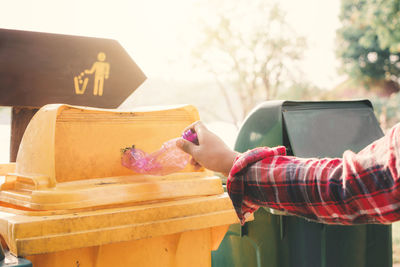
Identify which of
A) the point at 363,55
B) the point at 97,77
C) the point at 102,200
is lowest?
the point at 102,200

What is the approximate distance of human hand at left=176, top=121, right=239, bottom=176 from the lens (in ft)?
4.61

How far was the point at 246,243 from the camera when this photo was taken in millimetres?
2637

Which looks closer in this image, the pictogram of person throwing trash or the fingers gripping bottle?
the fingers gripping bottle

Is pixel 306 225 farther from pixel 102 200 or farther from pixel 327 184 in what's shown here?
pixel 327 184

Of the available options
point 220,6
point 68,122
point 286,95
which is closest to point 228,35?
point 220,6

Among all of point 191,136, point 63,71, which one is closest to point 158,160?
point 191,136

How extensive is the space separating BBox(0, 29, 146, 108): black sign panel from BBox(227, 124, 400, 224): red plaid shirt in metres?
1.77

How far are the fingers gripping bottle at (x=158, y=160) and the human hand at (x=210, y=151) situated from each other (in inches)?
16.7

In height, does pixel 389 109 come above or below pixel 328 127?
below

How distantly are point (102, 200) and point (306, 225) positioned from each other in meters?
1.25

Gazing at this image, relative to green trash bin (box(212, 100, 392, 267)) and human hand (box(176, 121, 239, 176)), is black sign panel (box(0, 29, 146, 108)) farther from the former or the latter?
human hand (box(176, 121, 239, 176))

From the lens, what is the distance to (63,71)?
2.69 m

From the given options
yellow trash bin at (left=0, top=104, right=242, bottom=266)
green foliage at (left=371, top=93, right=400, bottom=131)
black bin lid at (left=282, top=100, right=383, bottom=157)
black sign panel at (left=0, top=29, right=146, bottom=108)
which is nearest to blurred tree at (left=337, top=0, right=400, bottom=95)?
green foliage at (left=371, top=93, right=400, bottom=131)

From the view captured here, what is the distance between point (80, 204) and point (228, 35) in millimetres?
14875
